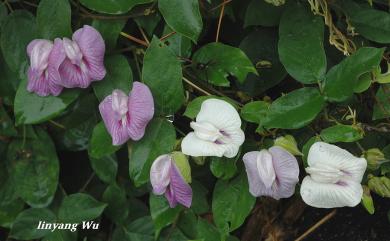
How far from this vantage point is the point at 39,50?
0.92 m

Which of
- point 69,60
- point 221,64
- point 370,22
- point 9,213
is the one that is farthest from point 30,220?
point 370,22

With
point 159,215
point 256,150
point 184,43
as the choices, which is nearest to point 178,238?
point 159,215

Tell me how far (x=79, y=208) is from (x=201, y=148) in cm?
39

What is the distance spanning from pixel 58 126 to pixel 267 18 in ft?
1.57

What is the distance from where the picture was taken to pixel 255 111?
2.93ft

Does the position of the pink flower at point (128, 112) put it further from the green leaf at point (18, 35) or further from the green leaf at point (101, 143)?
the green leaf at point (18, 35)

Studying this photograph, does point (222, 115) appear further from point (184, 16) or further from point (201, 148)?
point (184, 16)

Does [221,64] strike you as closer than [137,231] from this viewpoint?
Yes

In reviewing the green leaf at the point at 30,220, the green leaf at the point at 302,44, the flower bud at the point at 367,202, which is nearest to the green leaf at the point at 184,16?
the green leaf at the point at 302,44

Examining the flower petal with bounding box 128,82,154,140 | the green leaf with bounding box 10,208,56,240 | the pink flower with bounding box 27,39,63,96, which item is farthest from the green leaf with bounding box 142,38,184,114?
the green leaf with bounding box 10,208,56,240

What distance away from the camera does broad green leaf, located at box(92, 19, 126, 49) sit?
98 cm

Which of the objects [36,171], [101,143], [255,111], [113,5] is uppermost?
[113,5]

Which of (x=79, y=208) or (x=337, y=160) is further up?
(x=337, y=160)

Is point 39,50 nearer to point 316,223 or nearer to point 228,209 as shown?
point 228,209
